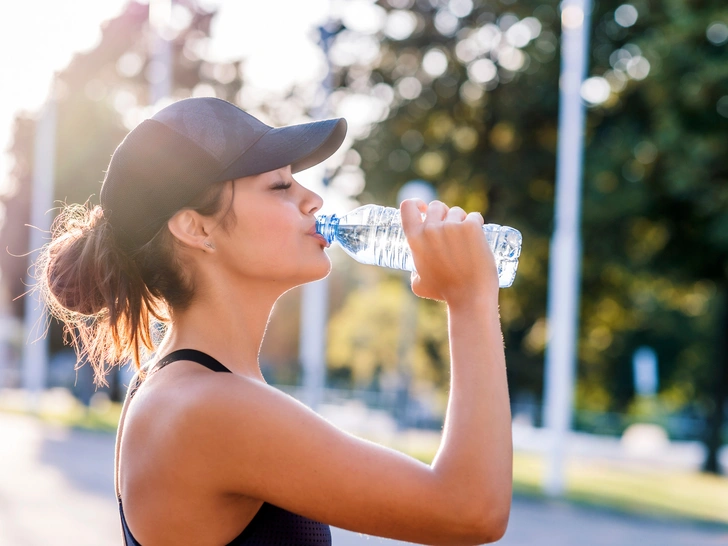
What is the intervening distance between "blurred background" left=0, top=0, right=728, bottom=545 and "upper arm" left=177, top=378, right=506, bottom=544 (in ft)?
21.9

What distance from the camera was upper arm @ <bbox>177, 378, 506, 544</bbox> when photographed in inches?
63.5

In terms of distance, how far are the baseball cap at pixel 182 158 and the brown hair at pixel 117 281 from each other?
4 cm

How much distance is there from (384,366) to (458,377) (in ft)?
162

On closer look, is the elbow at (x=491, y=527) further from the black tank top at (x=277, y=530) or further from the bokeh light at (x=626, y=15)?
the bokeh light at (x=626, y=15)

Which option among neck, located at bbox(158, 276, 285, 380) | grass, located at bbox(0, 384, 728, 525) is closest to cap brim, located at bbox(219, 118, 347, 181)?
neck, located at bbox(158, 276, 285, 380)

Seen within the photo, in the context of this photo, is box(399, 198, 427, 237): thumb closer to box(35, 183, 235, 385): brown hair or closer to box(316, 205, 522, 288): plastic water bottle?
box(35, 183, 235, 385): brown hair

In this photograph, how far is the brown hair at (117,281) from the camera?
2004mm

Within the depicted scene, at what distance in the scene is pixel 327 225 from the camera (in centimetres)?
235

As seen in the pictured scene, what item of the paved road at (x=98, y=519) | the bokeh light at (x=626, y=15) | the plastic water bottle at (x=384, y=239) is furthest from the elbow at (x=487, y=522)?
the bokeh light at (x=626, y=15)

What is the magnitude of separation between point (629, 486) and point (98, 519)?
8718 mm

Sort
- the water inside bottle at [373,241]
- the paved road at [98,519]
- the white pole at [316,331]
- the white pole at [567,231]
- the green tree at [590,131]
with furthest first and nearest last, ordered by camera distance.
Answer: the white pole at [316,331]
the green tree at [590,131]
the white pole at [567,231]
the paved road at [98,519]
the water inside bottle at [373,241]

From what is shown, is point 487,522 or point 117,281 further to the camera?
point 117,281

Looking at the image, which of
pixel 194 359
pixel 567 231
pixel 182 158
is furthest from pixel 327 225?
pixel 567 231

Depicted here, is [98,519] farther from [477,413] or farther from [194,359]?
[477,413]
